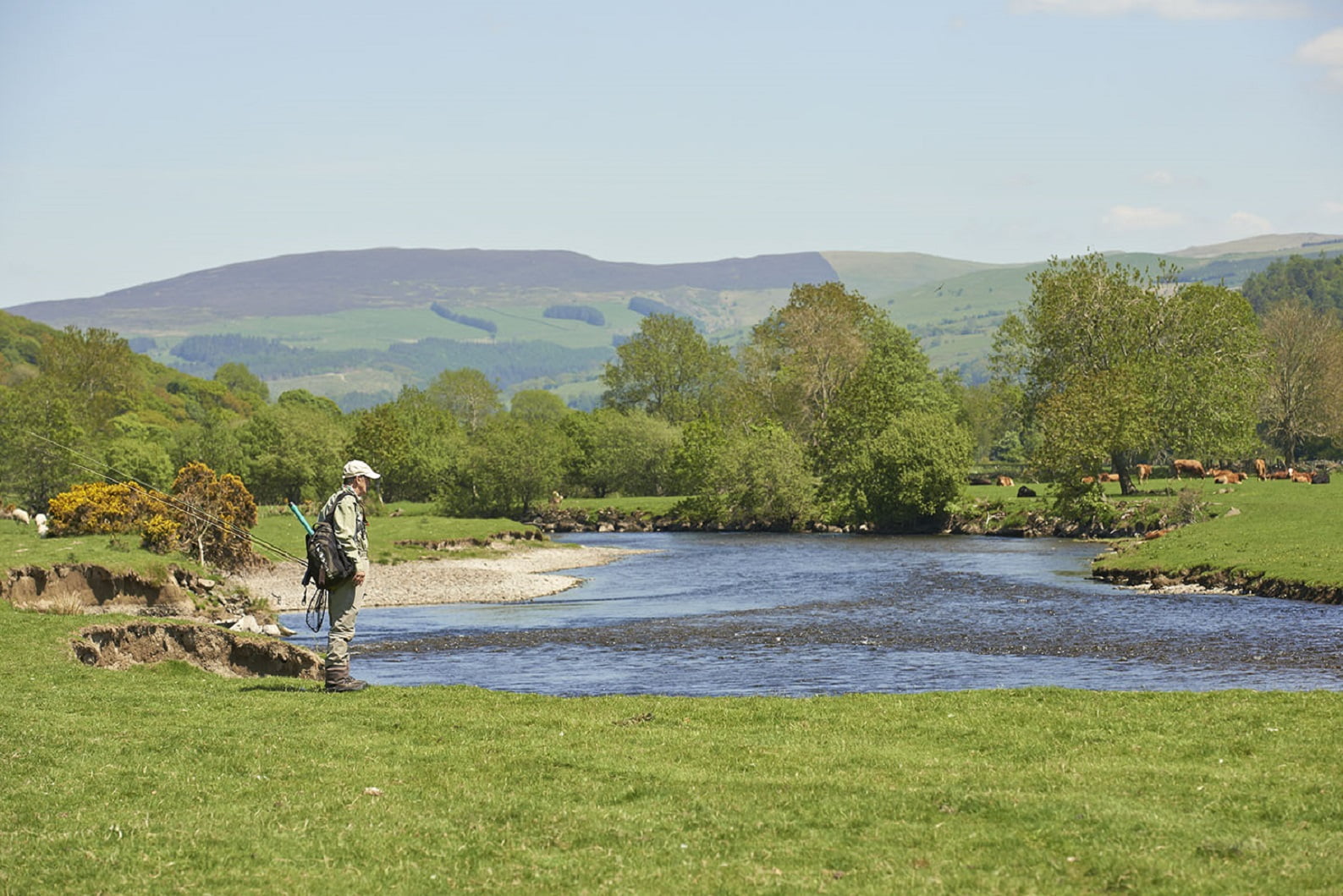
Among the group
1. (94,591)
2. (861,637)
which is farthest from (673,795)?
(94,591)

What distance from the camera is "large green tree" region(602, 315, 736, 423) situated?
481 feet

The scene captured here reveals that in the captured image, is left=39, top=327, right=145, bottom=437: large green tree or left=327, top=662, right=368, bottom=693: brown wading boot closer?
left=327, top=662, right=368, bottom=693: brown wading boot

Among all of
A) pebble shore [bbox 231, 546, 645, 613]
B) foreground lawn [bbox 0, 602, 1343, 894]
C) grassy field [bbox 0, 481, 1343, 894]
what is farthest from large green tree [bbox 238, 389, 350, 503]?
foreground lawn [bbox 0, 602, 1343, 894]


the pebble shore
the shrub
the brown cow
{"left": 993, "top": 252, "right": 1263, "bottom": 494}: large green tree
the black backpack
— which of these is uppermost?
{"left": 993, "top": 252, "right": 1263, "bottom": 494}: large green tree

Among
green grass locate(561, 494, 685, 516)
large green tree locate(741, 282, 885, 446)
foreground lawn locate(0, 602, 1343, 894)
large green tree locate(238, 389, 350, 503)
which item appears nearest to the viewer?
foreground lawn locate(0, 602, 1343, 894)

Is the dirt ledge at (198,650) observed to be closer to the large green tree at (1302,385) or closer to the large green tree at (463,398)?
the large green tree at (1302,385)

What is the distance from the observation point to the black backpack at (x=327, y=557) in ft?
61.2

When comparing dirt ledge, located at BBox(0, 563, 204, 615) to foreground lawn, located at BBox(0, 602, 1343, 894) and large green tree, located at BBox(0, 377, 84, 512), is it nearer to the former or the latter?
foreground lawn, located at BBox(0, 602, 1343, 894)

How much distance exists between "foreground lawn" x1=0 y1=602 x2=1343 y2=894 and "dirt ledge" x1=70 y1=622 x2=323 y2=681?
484cm

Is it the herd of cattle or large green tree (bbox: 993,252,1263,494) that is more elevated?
large green tree (bbox: 993,252,1263,494)

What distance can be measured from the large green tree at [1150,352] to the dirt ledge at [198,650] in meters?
62.6

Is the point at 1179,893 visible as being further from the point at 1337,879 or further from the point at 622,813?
the point at 622,813

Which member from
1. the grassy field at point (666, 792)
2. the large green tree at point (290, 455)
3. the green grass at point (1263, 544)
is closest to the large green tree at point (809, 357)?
the large green tree at point (290, 455)

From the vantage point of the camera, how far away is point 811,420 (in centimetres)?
10900
